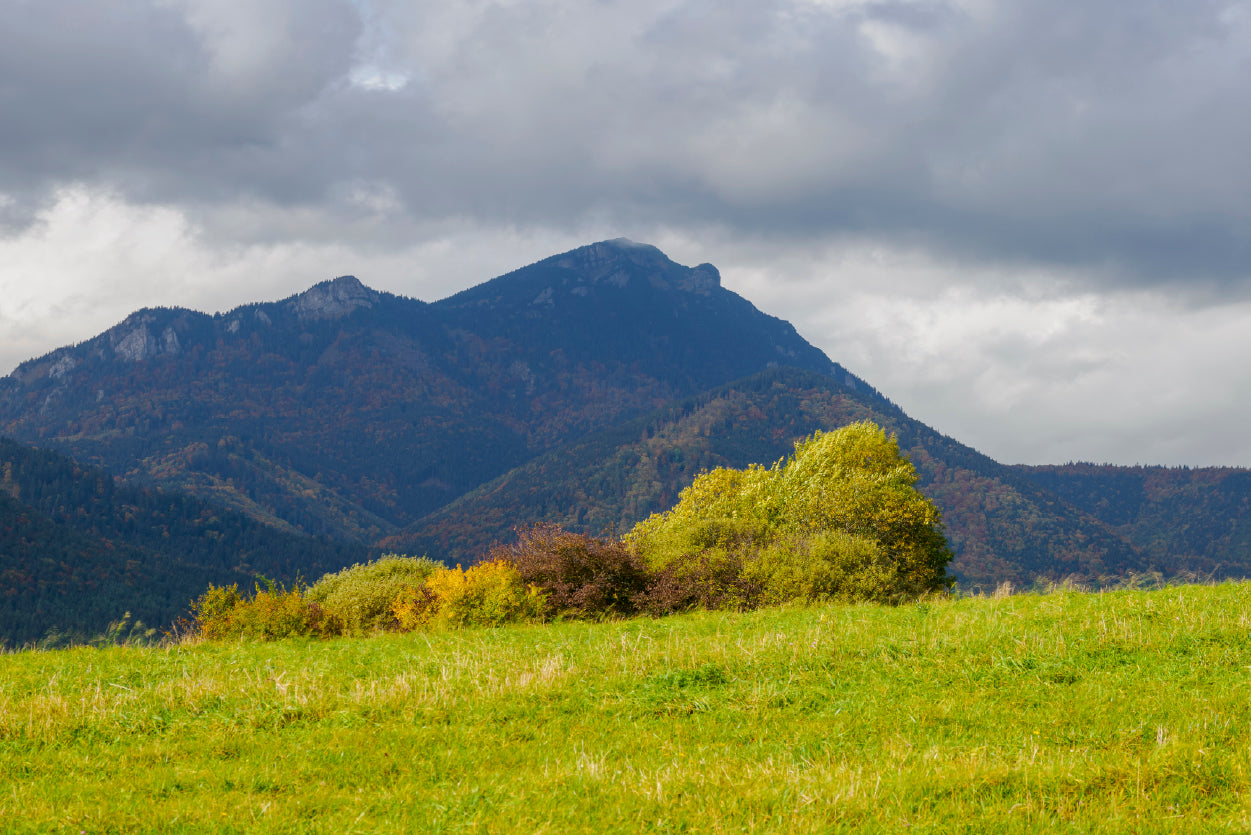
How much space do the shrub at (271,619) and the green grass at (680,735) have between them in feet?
34.6

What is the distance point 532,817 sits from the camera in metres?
8.20

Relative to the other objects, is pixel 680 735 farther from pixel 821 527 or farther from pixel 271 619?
pixel 821 527

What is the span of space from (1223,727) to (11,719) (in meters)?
16.5

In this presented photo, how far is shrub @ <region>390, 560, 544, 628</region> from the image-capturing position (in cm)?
2670

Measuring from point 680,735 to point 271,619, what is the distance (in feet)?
70.9

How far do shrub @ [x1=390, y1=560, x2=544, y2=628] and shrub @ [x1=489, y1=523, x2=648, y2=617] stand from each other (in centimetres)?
101

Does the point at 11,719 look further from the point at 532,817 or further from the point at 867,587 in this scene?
the point at 867,587

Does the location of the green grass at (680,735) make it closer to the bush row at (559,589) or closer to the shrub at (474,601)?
the shrub at (474,601)

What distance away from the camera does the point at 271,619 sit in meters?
27.7

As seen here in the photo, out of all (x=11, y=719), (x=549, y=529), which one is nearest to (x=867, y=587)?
(x=549, y=529)

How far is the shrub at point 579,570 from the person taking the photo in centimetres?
2922

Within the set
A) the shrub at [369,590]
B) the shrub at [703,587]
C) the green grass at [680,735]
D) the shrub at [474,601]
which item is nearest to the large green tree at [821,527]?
the shrub at [703,587]

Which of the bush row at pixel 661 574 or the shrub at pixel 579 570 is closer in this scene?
A: the bush row at pixel 661 574

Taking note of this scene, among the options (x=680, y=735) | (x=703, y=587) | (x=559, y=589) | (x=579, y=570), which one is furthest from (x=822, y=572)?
(x=680, y=735)
